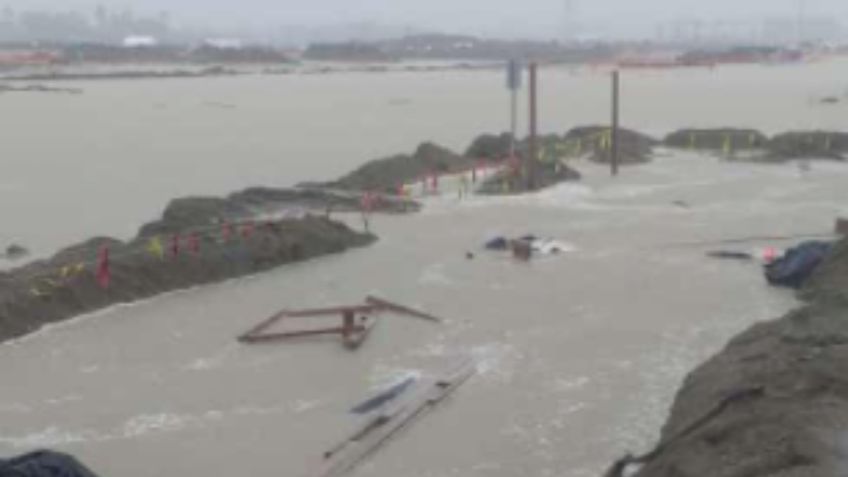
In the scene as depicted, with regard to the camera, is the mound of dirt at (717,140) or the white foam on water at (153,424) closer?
the white foam on water at (153,424)

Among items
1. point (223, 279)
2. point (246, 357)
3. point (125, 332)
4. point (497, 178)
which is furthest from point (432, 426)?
point (497, 178)

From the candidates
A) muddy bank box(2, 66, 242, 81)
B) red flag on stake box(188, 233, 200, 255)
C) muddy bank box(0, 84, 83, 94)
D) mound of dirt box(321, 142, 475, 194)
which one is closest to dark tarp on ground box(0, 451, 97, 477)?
red flag on stake box(188, 233, 200, 255)

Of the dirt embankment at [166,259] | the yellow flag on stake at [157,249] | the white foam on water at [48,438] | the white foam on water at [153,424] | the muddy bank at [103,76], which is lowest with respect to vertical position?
the muddy bank at [103,76]

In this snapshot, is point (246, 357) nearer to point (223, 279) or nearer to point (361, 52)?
point (223, 279)

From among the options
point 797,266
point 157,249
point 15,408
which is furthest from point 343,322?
point 797,266

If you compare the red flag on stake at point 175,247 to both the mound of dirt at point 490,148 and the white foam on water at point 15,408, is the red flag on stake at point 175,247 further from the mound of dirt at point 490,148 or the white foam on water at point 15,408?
the mound of dirt at point 490,148

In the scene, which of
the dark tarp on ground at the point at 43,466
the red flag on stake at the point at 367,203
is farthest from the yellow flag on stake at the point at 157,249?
the dark tarp on ground at the point at 43,466
